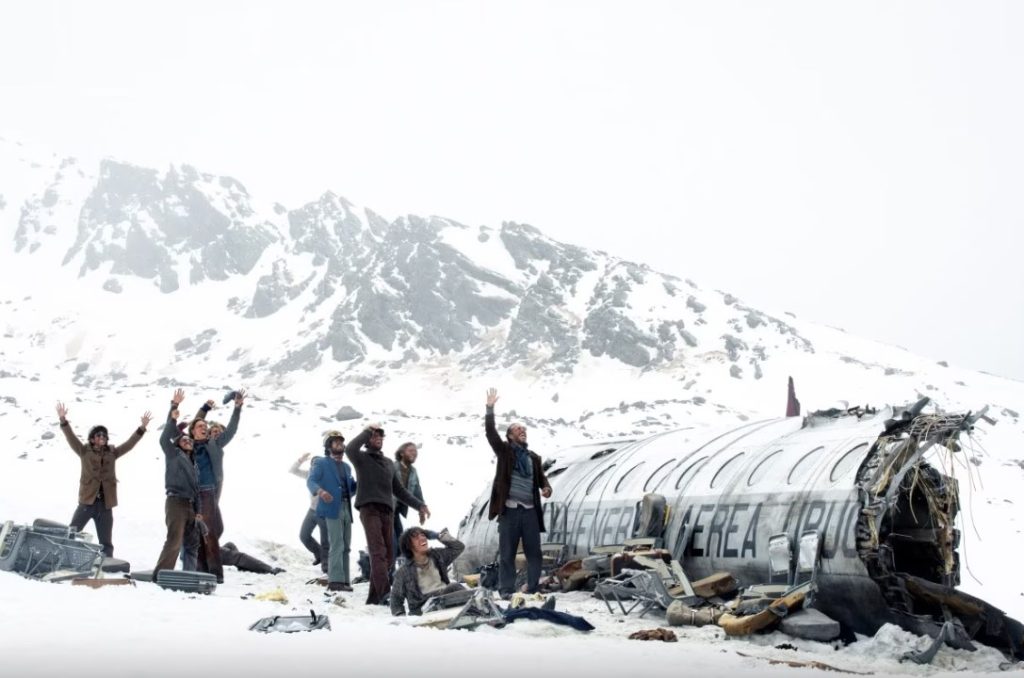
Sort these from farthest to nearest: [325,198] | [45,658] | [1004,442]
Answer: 1. [325,198]
2. [1004,442]
3. [45,658]

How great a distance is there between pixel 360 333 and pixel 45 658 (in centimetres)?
8533

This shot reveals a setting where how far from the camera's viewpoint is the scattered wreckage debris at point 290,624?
28.2ft

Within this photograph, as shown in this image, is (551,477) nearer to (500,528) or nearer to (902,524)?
(500,528)

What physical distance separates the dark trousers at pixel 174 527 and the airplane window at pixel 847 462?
7116 millimetres

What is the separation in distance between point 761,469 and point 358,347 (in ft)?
259

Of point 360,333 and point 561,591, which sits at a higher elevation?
point 360,333

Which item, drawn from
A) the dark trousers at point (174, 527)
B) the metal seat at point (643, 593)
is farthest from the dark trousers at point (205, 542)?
the metal seat at point (643, 593)

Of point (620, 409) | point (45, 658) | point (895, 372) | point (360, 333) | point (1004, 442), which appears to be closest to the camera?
point (45, 658)

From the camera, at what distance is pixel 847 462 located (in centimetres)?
1034

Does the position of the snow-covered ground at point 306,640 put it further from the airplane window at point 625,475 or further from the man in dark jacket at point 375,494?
the airplane window at point 625,475

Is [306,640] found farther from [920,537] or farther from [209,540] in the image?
[920,537]

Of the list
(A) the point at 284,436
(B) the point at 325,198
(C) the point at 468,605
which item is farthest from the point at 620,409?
(B) the point at 325,198

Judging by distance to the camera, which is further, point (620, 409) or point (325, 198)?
point (325, 198)

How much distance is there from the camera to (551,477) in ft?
53.1
